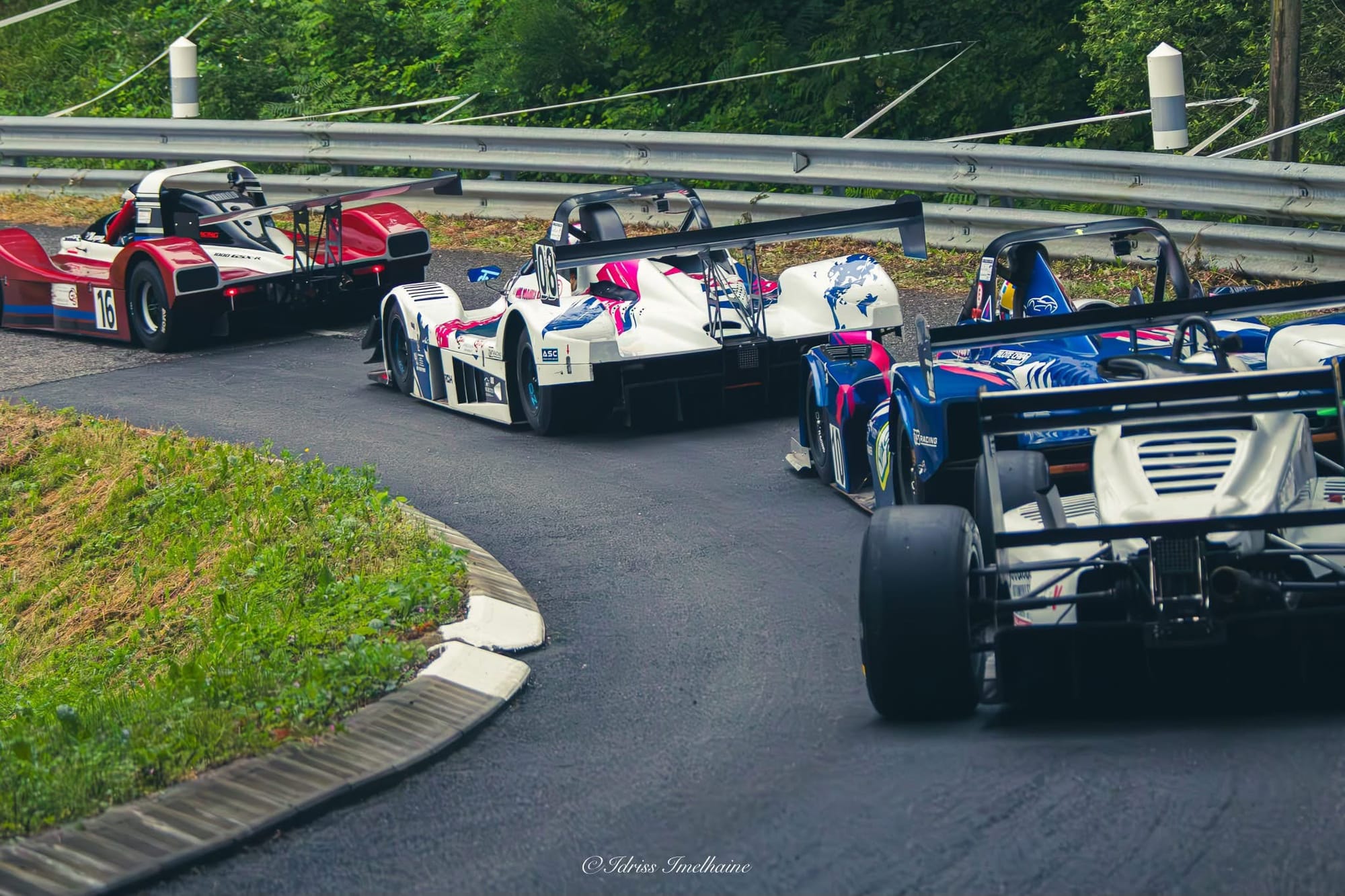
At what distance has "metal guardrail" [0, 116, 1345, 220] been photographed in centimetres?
1261

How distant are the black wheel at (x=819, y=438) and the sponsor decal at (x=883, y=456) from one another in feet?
2.35

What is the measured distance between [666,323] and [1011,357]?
2.81 m

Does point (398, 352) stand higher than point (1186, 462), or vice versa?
point (398, 352)

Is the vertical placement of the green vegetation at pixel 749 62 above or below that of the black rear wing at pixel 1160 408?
above

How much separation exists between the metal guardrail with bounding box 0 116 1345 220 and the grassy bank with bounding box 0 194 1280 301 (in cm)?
51

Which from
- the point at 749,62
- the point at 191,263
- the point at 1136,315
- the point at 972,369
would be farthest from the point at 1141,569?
the point at 749,62

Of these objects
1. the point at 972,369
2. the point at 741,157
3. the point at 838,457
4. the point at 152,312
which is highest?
the point at 741,157

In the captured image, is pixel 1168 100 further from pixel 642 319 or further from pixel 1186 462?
pixel 1186 462

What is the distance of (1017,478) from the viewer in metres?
6.33

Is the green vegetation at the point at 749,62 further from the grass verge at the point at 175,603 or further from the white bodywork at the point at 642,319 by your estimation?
the grass verge at the point at 175,603

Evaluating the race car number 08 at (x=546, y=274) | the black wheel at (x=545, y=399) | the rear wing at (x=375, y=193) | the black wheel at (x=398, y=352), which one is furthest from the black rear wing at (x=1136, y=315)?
the rear wing at (x=375, y=193)

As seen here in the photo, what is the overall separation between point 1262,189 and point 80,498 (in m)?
8.17

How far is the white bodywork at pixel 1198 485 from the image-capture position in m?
5.50

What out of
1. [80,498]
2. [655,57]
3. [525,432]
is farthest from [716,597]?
[655,57]
